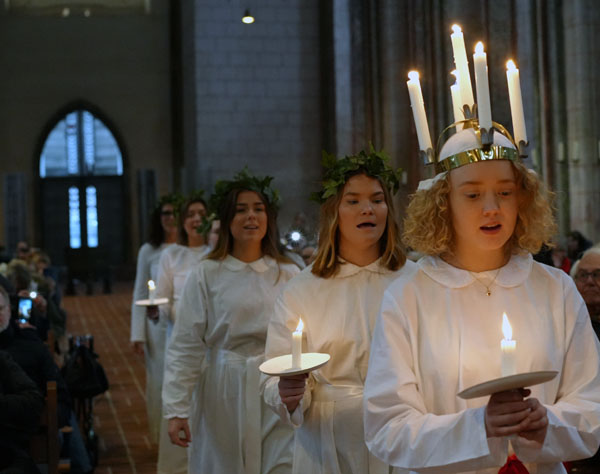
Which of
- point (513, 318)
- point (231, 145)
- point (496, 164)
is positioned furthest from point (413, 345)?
point (231, 145)

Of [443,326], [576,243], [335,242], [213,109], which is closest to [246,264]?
[335,242]

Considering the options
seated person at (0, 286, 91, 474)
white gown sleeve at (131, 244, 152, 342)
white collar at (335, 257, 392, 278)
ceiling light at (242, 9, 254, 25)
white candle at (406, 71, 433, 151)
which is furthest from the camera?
ceiling light at (242, 9, 254, 25)

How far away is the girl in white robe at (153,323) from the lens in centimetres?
757

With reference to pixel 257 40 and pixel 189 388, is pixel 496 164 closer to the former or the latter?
pixel 189 388

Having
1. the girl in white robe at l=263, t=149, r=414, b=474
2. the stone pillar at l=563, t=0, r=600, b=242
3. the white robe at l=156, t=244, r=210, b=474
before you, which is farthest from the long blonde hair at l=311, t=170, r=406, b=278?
the stone pillar at l=563, t=0, r=600, b=242

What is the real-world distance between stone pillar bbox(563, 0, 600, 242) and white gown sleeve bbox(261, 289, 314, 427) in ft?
27.2

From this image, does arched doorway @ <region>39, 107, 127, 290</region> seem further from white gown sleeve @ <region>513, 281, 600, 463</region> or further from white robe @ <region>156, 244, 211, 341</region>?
white gown sleeve @ <region>513, 281, 600, 463</region>

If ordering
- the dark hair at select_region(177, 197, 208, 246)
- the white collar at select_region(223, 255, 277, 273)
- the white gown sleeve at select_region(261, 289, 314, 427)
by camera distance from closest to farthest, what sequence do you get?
the white gown sleeve at select_region(261, 289, 314, 427)
the white collar at select_region(223, 255, 277, 273)
the dark hair at select_region(177, 197, 208, 246)

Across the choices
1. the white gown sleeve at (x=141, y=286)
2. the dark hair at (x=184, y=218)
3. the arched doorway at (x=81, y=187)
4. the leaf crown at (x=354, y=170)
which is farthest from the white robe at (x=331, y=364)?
the arched doorway at (x=81, y=187)

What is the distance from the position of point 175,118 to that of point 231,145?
466cm

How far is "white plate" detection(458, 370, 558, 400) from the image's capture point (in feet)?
6.31

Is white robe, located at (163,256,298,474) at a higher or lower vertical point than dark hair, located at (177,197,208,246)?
lower

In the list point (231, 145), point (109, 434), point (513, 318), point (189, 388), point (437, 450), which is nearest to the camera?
point (437, 450)

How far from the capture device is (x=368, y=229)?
11.9 feet
